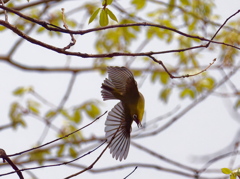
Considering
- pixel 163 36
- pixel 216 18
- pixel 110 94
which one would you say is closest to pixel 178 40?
pixel 163 36

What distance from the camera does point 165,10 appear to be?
4469mm

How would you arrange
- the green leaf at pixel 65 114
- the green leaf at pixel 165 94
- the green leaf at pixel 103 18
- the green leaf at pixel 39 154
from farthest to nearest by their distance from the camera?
the green leaf at pixel 165 94 < the green leaf at pixel 65 114 < the green leaf at pixel 39 154 < the green leaf at pixel 103 18

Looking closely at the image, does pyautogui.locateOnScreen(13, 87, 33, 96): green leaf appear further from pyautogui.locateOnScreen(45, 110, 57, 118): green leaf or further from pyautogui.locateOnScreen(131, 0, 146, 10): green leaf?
pyautogui.locateOnScreen(131, 0, 146, 10): green leaf

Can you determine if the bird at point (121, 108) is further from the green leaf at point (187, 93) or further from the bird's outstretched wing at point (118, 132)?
the green leaf at point (187, 93)

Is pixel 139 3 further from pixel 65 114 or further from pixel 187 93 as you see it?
pixel 65 114

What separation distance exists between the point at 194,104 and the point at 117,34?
1.01 m

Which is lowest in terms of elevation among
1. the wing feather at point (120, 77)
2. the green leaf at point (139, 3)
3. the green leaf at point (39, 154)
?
the wing feather at point (120, 77)

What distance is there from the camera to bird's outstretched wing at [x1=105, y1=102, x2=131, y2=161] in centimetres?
140

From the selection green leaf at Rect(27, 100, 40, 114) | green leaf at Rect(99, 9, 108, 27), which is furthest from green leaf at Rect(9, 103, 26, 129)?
green leaf at Rect(99, 9, 108, 27)

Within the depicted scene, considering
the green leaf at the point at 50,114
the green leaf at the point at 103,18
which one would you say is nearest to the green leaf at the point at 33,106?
the green leaf at the point at 50,114

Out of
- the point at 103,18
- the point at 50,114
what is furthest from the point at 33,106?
the point at 103,18

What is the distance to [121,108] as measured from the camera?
56.4 inches

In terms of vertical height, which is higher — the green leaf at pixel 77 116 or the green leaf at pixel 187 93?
the green leaf at pixel 187 93

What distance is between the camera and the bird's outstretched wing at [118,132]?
1399mm
